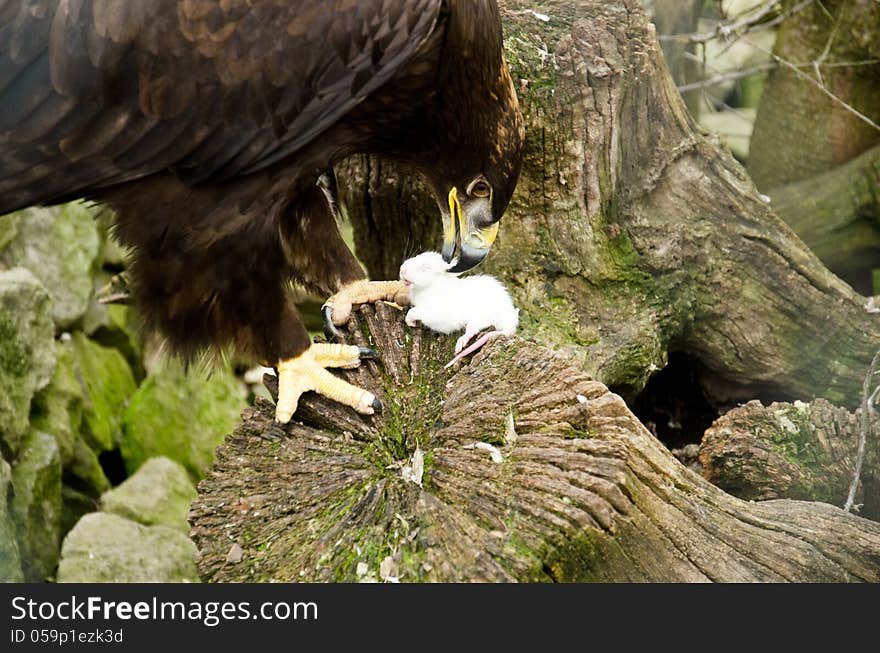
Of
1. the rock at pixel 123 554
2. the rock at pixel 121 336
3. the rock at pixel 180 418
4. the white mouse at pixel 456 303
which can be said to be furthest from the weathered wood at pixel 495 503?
the rock at pixel 121 336

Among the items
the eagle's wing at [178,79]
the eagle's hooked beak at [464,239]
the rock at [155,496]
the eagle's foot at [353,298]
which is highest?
the eagle's wing at [178,79]

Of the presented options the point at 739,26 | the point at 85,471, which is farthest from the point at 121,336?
the point at 739,26

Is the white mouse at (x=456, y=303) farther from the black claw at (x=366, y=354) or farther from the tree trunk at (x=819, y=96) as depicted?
the tree trunk at (x=819, y=96)

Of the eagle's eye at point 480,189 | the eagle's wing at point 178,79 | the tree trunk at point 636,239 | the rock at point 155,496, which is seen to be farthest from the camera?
the rock at point 155,496

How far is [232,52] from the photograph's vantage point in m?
3.06

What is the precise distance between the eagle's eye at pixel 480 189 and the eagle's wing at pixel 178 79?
1.73ft

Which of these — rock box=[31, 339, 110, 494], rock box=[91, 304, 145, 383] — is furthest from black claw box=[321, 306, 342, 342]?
rock box=[91, 304, 145, 383]

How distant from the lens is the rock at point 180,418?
5844 mm

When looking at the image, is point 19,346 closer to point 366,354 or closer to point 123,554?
point 123,554

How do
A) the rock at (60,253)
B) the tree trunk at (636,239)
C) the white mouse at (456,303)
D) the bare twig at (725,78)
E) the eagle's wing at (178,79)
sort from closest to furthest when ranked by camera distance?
the eagle's wing at (178,79) < the white mouse at (456,303) < the tree trunk at (636,239) < the bare twig at (725,78) < the rock at (60,253)

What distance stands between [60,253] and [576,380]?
3.95m

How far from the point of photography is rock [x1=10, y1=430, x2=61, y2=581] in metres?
4.78

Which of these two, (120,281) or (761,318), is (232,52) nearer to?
(120,281)

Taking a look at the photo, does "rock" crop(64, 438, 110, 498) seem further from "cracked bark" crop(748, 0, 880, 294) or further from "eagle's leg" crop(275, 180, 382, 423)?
"cracked bark" crop(748, 0, 880, 294)
